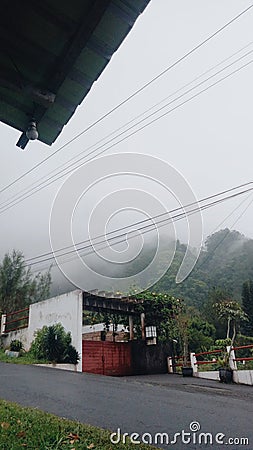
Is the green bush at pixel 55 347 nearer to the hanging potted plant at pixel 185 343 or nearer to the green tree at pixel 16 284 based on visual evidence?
the hanging potted plant at pixel 185 343

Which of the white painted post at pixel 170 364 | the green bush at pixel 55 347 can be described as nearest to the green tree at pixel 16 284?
the green bush at pixel 55 347

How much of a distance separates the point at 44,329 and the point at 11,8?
10184 millimetres

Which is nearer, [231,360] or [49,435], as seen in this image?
[49,435]

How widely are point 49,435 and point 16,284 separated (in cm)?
1363

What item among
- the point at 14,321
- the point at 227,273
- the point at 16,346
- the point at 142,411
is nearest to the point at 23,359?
the point at 16,346

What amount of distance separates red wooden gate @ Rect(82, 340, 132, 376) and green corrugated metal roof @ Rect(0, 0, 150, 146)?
9.45 metres

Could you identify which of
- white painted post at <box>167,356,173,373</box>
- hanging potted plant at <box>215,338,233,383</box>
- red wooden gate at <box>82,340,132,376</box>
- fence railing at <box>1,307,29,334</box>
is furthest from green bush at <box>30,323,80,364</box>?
white painted post at <box>167,356,173,373</box>

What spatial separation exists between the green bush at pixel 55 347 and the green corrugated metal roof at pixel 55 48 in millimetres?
8753

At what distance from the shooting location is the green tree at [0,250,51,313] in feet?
49.6

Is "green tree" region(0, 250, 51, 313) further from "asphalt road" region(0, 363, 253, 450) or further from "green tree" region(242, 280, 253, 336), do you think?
"green tree" region(242, 280, 253, 336)

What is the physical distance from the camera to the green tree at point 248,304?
20.8 meters

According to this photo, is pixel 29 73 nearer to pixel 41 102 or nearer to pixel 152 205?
pixel 41 102

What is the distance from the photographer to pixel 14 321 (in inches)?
504

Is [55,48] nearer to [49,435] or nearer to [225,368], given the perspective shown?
[49,435]
